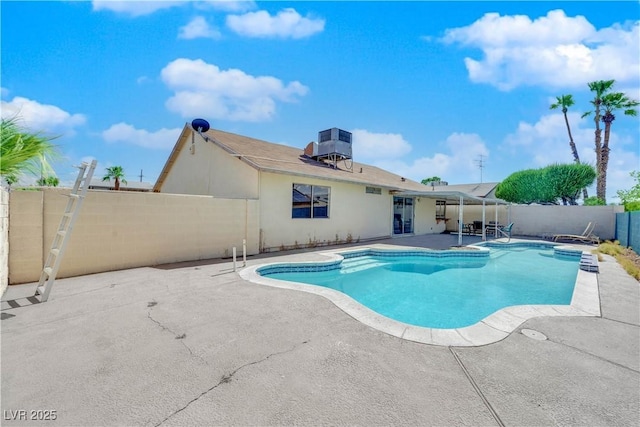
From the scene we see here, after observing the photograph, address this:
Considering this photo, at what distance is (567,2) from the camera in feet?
26.9

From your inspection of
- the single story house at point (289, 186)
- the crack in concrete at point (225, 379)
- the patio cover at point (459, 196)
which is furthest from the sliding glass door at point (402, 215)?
the crack in concrete at point (225, 379)

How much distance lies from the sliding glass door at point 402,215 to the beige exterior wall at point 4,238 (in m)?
15.2

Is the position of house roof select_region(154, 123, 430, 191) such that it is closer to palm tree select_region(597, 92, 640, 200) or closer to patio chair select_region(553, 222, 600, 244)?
patio chair select_region(553, 222, 600, 244)

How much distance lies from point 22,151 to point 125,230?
4.27 meters

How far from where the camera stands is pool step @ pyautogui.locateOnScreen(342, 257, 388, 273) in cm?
920

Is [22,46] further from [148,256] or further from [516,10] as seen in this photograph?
[516,10]

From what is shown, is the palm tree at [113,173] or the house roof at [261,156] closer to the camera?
the house roof at [261,156]

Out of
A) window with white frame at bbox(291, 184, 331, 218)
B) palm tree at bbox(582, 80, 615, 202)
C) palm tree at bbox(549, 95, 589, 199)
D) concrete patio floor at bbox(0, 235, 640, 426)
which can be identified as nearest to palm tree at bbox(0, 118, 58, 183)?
concrete patio floor at bbox(0, 235, 640, 426)

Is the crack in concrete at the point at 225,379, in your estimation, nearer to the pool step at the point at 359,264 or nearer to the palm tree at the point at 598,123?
the pool step at the point at 359,264

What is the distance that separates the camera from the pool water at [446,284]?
19.3 feet

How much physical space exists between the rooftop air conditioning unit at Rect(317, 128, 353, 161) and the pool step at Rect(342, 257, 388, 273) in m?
6.81

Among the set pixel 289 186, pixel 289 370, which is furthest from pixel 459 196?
pixel 289 370

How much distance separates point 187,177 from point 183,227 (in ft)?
18.9

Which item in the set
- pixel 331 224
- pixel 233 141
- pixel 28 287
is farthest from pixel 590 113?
pixel 28 287
